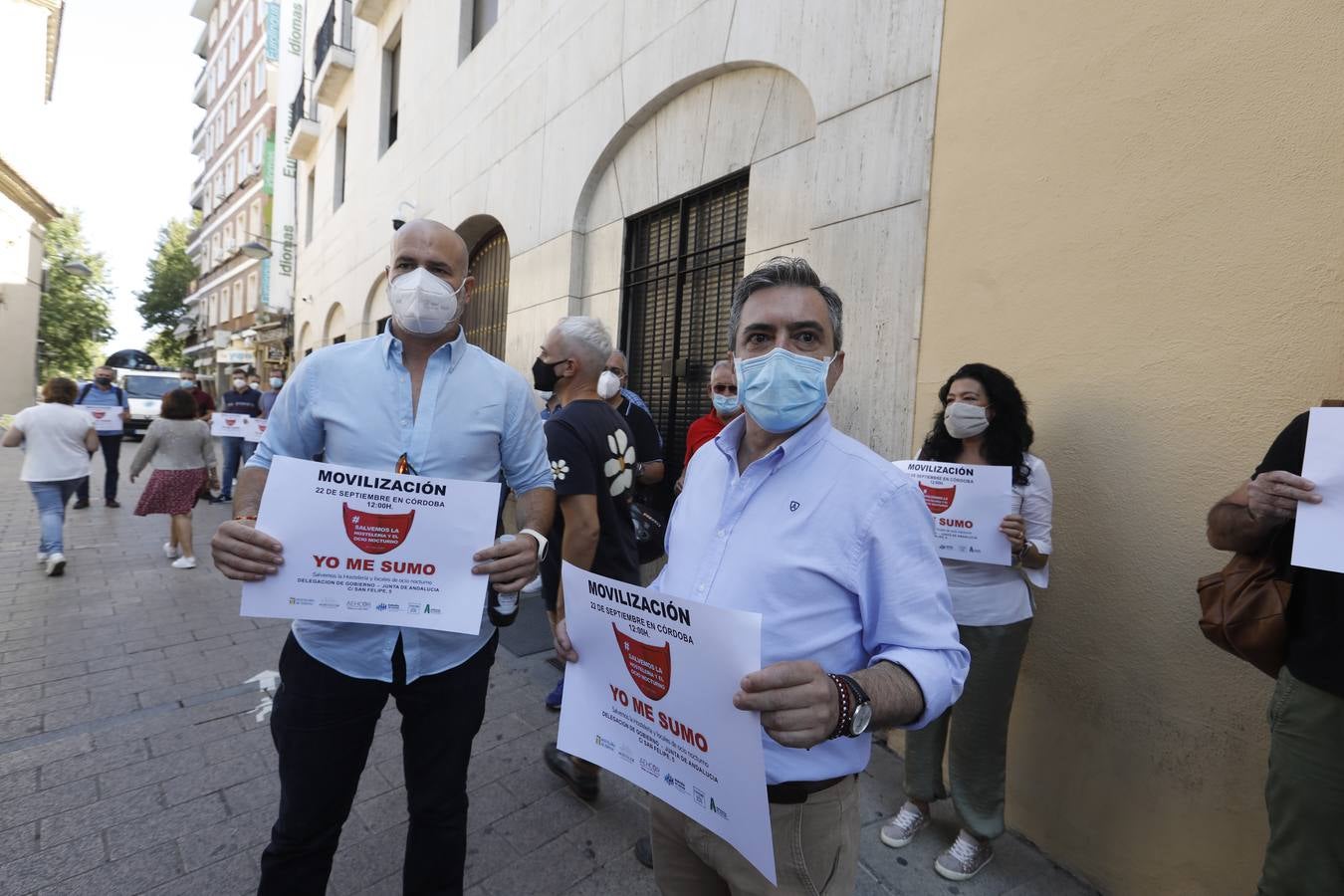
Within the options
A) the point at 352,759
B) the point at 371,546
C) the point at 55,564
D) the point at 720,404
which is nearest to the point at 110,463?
the point at 55,564

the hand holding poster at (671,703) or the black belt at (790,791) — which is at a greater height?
the hand holding poster at (671,703)

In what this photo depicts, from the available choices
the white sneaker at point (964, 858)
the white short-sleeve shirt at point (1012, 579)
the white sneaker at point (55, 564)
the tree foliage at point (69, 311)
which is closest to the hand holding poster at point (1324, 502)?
the white short-sleeve shirt at point (1012, 579)

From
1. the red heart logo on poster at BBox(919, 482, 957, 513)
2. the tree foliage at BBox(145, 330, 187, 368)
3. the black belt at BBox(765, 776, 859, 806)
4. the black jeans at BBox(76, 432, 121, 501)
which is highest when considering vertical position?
the tree foliage at BBox(145, 330, 187, 368)

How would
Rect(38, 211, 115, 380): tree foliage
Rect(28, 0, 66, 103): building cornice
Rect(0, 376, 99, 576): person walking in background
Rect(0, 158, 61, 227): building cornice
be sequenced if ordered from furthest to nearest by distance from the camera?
Rect(38, 211, 115, 380): tree foliage, Rect(28, 0, 66, 103): building cornice, Rect(0, 158, 61, 227): building cornice, Rect(0, 376, 99, 576): person walking in background

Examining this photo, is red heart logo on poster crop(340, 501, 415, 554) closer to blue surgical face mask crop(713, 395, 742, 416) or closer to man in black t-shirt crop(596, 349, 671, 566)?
man in black t-shirt crop(596, 349, 671, 566)

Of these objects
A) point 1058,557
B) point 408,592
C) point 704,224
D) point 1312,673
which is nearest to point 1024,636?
point 1058,557

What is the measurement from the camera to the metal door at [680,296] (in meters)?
5.23

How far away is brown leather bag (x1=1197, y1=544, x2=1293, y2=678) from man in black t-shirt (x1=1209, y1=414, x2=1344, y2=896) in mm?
33

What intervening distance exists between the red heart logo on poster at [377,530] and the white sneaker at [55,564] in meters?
6.71

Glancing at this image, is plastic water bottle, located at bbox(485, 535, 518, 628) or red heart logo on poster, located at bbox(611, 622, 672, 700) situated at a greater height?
red heart logo on poster, located at bbox(611, 622, 672, 700)

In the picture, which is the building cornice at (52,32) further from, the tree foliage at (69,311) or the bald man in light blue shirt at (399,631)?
the bald man in light blue shirt at (399,631)

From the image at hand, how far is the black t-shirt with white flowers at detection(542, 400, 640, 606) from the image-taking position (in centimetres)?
287

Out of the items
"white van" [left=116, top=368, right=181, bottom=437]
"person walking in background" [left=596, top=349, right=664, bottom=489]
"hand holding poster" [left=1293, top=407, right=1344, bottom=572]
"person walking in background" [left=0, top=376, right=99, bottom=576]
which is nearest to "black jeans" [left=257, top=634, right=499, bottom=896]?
"hand holding poster" [left=1293, top=407, right=1344, bottom=572]

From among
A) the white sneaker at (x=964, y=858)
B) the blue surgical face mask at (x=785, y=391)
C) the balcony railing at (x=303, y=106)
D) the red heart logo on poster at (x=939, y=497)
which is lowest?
the white sneaker at (x=964, y=858)
